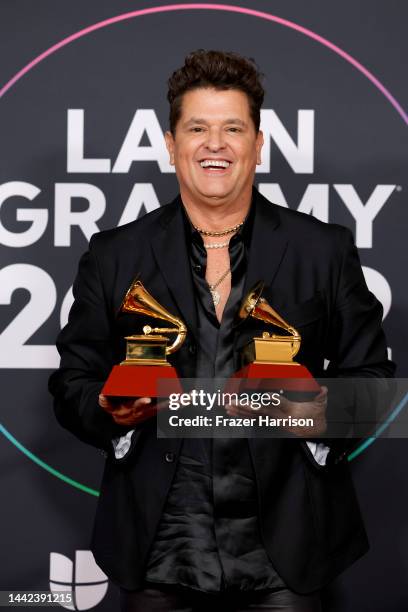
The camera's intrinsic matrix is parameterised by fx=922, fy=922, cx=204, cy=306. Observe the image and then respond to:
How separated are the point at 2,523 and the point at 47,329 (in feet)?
2.16

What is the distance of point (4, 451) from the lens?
307 cm

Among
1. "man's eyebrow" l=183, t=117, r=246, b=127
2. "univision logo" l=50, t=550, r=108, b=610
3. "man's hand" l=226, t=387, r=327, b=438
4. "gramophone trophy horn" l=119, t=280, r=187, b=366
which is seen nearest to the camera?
"man's hand" l=226, t=387, r=327, b=438

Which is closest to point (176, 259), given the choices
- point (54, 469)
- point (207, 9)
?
point (54, 469)

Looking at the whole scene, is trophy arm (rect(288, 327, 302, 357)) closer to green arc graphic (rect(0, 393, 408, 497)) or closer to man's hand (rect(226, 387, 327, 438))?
man's hand (rect(226, 387, 327, 438))

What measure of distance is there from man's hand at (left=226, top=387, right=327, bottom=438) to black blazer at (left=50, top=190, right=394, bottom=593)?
0.11 meters

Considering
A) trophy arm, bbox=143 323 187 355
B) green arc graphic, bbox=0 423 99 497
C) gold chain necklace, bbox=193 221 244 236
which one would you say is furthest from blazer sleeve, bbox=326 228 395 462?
green arc graphic, bbox=0 423 99 497

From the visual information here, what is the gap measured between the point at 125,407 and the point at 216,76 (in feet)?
2.66

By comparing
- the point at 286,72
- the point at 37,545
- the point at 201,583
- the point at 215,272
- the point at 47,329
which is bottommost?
the point at 37,545

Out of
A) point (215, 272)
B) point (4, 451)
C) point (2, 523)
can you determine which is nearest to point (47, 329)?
point (4, 451)

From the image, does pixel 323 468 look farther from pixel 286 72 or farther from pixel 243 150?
pixel 286 72

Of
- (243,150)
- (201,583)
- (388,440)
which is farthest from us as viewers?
(388,440)

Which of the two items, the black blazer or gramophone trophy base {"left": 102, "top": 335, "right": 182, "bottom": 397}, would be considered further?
the black blazer

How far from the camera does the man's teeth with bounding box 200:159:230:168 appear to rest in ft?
7.04

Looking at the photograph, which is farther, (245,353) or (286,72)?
(286,72)
